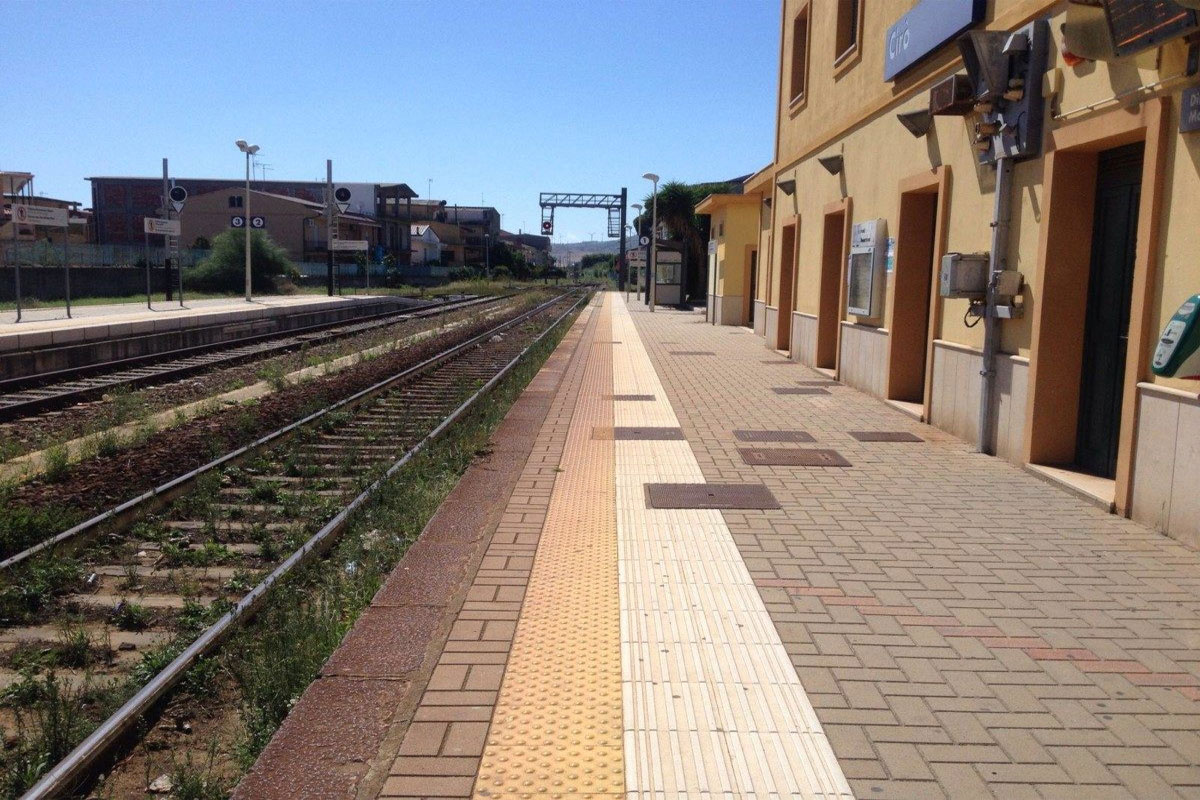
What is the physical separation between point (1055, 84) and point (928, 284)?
4.33 meters

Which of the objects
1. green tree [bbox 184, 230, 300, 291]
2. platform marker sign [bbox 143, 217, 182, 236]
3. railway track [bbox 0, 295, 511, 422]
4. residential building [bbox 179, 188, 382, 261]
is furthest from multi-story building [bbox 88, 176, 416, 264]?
railway track [bbox 0, 295, 511, 422]

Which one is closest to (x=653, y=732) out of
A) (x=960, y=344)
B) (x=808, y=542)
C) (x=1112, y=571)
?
(x=808, y=542)

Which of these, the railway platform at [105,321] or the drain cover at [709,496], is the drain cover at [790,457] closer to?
the drain cover at [709,496]

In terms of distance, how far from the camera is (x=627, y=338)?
26.5 m

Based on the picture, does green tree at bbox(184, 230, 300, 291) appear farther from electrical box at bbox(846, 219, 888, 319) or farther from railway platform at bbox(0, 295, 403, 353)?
electrical box at bbox(846, 219, 888, 319)

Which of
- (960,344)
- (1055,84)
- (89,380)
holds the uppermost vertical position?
(1055,84)

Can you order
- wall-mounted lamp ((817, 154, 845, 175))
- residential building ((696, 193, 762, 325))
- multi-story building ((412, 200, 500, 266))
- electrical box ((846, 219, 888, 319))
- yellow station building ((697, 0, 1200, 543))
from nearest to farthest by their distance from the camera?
1. yellow station building ((697, 0, 1200, 543))
2. electrical box ((846, 219, 888, 319))
3. wall-mounted lamp ((817, 154, 845, 175))
4. residential building ((696, 193, 762, 325))
5. multi-story building ((412, 200, 500, 266))

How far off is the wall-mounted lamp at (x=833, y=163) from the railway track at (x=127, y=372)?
34.7 ft

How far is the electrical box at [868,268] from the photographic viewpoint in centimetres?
1334

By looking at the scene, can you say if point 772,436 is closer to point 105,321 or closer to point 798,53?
point 798,53

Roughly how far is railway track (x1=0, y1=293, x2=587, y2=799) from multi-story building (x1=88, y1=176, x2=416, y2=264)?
7580 centimetres

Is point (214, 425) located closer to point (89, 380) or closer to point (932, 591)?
point (89, 380)

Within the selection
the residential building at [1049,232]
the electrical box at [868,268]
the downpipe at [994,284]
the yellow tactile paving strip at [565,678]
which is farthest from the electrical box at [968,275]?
the yellow tactile paving strip at [565,678]

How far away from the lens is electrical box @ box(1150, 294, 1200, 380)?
19.7 feet
